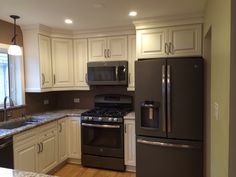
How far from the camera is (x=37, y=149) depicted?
2.88 metres

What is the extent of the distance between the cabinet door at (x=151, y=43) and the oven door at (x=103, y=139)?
1218 millimetres

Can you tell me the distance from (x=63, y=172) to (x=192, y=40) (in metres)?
2.89

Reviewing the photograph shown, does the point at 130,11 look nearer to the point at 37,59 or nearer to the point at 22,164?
the point at 37,59

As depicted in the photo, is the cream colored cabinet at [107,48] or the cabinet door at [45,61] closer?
the cabinet door at [45,61]

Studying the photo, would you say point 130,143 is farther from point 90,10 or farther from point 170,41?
point 90,10

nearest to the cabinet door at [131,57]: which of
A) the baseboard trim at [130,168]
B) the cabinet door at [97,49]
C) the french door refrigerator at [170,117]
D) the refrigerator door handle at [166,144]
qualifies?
the cabinet door at [97,49]

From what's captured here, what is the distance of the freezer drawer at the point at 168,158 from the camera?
8.99 ft

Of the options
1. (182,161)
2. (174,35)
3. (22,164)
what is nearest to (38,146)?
(22,164)

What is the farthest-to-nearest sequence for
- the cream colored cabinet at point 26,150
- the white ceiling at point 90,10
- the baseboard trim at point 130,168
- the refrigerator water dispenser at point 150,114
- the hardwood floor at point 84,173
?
1. the baseboard trim at point 130,168
2. the hardwood floor at point 84,173
3. the refrigerator water dispenser at point 150,114
4. the cream colored cabinet at point 26,150
5. the white ceiling at point 90,10

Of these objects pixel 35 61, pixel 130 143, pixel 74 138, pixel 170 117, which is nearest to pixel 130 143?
pixel 130 143

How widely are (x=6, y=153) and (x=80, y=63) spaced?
6.67 feet

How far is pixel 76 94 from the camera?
425 centimetres

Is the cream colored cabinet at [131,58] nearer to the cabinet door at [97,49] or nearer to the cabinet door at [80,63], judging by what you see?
the cabinet door at [97,49]

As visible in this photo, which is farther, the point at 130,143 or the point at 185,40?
the point at 130,143
